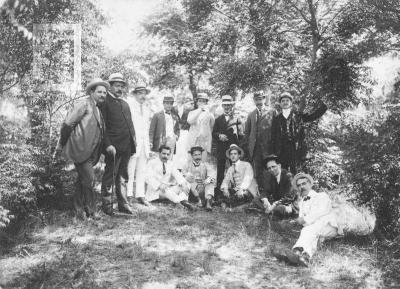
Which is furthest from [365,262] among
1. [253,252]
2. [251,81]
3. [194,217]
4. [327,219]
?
[251,81]

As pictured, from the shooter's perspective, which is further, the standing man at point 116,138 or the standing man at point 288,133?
the standing man at point 288,133

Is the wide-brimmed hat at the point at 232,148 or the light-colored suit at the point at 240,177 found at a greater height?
the wide-brimmed hat at the point at 232,148

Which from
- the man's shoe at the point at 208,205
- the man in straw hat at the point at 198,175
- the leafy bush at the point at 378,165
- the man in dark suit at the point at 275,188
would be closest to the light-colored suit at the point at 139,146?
the man in straw hat at the point at 198,175

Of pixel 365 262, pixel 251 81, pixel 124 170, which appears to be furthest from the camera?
pixel 251 81

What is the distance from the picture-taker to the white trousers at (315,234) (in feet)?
17.3

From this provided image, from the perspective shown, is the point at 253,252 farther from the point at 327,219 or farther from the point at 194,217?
the point at 194,217

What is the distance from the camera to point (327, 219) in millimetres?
5738

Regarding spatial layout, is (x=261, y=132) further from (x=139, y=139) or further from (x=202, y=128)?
(x=139, y=139)

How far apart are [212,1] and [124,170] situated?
21.8 feet

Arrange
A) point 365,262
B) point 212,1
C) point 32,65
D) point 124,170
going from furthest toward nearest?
1. point 212,1
2. point 32,65
3. point 124,170
4. point 365,262

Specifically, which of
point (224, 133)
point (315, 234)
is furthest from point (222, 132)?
point (315, 234)

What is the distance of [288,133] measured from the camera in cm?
736

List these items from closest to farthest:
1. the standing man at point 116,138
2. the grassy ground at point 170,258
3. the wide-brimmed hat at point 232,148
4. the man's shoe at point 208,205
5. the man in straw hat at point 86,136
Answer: the grassy ground at point 170,258, the man in straw hat at point 86,136, the standing man at point 116,138, the man's shoe at point 208,205, the wide-brimmed hat at point 232,148

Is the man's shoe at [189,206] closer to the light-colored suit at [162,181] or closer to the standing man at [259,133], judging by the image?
the light-colored suit at [162,181]
